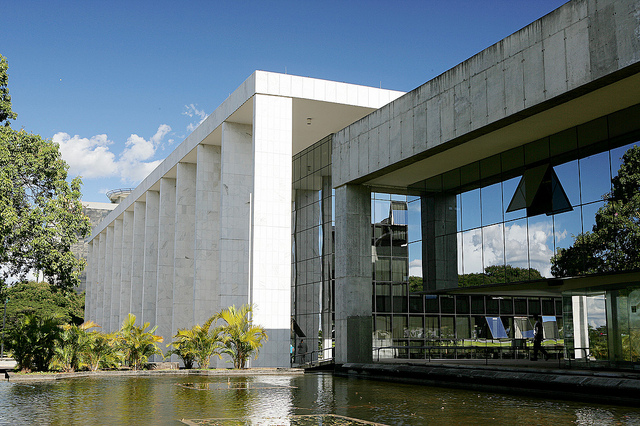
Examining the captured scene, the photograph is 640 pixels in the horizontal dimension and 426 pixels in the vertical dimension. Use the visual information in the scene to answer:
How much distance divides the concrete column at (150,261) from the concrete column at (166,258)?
237 cm

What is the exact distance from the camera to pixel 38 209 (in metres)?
28.1

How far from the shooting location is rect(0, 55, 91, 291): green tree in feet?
90.8

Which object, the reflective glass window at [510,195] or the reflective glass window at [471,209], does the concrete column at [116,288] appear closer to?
the reflective glass window at [471,209]

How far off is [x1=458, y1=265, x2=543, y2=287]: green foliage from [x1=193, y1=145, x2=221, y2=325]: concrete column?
16061 millimetres

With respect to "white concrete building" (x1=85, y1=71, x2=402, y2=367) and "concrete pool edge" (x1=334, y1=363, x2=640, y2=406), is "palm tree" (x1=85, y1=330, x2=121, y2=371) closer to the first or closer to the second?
"white concrete building" (x1=85, y1=71, x2=402, y2=367)

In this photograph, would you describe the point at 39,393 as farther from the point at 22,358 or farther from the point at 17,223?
the point at 17,223

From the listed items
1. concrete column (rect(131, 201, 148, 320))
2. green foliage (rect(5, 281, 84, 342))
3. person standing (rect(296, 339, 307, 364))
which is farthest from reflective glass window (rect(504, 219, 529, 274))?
green foliage (rect(5, 281, 84, 342))

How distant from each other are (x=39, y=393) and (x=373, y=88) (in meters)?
21.4

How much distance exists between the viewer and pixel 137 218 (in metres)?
51.8

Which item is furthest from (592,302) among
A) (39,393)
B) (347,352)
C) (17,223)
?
(17,223)

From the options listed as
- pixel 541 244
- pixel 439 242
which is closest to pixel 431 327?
pixel 439 242

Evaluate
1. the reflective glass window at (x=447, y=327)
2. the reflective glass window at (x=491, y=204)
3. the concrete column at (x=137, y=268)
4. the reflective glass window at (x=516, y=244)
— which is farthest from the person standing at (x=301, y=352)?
the concrete column at (x=137, y=268)

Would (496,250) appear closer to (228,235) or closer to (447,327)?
(447,327)

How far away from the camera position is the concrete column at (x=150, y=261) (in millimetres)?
44375
